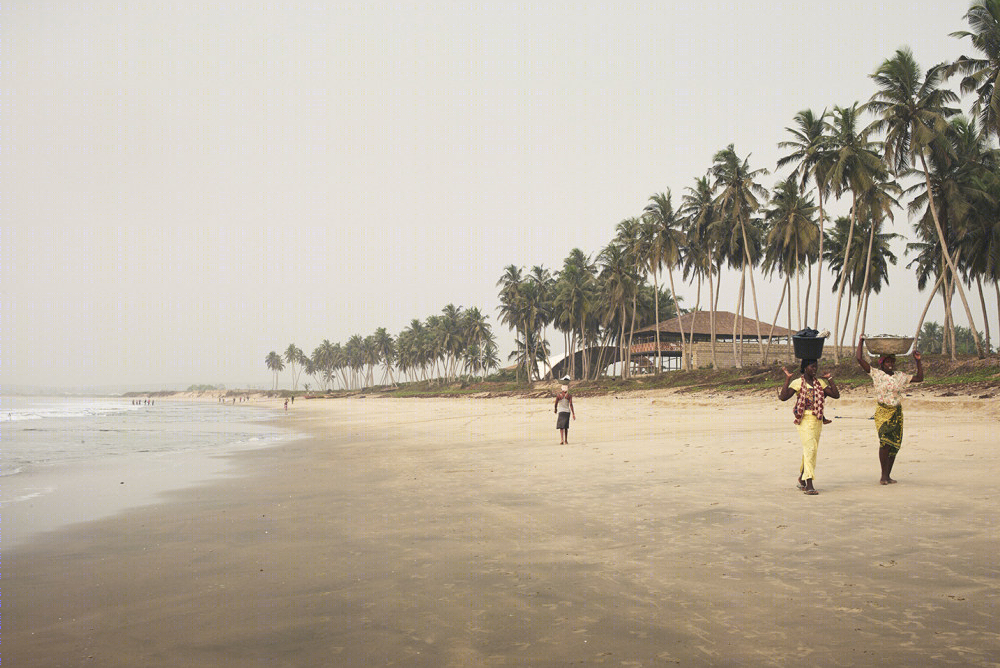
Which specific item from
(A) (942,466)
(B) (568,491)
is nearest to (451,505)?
(B) (568,491)

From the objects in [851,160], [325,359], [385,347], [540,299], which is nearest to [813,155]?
[851,160]

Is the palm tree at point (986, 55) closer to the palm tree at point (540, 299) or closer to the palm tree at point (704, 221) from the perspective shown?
the palm tree at point (704, 221)

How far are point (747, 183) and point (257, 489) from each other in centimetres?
4248

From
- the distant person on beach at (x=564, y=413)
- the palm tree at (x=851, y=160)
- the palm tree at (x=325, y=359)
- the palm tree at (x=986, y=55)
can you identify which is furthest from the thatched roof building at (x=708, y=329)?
the palm tree at (x=325, y=359)

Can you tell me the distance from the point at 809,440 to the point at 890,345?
5.59 ft

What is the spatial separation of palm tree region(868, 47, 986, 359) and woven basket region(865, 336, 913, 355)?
29.2 metres

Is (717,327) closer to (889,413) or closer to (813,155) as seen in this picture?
(813,155)

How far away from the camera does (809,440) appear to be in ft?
27.4

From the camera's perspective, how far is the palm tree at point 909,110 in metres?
31.8

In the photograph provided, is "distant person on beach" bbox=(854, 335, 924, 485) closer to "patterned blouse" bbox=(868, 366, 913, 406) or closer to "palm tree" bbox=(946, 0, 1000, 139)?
"patterned blouse" bbox=(868, 366, 913, 406)

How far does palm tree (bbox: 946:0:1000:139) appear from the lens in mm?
26766

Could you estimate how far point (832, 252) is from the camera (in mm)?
53531

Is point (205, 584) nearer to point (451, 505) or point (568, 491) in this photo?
point (451, 505)

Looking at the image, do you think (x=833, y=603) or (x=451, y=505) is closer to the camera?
(x=833, y=603)
